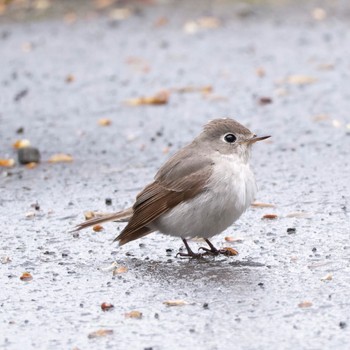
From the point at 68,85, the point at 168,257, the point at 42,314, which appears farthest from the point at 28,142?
the point at 42,314

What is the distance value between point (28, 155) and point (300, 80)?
11.6ft

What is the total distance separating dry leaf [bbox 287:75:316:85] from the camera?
1184cm

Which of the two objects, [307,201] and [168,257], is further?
[307,201]

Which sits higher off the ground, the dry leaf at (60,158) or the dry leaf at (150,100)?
the dry leaf at (60,158)

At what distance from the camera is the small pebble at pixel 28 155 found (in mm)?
9562

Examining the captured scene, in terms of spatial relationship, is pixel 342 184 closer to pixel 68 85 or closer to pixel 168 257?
pixel 168 257

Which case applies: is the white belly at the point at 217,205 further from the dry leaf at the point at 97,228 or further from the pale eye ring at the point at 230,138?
the dry leaf at the point at 97,228

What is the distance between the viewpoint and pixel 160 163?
31.1 ft

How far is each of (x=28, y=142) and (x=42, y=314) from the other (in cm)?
428

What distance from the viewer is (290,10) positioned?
14.9 m

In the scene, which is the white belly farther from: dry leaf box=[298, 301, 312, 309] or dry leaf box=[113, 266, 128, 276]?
dry leaf box=[298, 301, 312, 309]

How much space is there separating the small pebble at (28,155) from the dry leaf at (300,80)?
3.37 meters

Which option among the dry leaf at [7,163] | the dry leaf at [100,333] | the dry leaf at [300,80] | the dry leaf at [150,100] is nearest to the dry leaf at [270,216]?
the dry leaf at [100,333]

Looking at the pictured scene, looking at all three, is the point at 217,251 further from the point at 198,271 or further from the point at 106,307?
the point at 106,307
